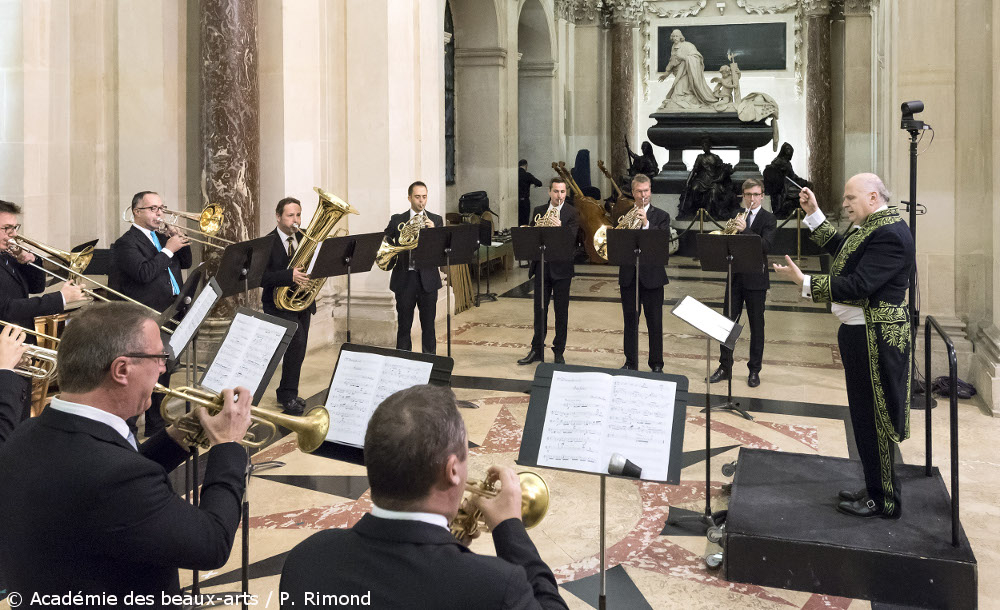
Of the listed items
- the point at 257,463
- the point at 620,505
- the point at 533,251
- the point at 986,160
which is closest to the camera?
the point at 620,505

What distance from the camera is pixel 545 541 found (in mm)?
4832

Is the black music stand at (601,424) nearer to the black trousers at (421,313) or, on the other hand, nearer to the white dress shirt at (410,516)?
the white dress shirt at (410,516)

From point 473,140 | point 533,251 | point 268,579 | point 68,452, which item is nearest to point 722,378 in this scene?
point 533,251

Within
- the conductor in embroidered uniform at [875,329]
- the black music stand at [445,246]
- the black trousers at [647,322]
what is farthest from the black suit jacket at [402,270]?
the conductor in embroidered uniform at [875,329]

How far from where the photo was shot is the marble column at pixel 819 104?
68.3 ft

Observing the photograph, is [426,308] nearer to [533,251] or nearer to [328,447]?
[533,251]

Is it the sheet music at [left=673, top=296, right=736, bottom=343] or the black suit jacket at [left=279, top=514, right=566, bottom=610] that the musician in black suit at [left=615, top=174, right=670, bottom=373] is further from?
the black suit jacket at [left=279, top=514, right=566, bottom=610]

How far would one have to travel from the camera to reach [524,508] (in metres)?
2.38

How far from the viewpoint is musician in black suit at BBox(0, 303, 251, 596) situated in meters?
2.22

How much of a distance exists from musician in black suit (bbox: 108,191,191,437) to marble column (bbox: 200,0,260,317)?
74.1 inches

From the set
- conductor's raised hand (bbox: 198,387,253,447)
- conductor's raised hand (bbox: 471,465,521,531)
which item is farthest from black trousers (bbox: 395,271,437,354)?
conductor's raised hand (bbox: 471,465,521,531)

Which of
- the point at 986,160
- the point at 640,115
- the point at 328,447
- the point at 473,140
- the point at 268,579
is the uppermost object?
the point at 640,115

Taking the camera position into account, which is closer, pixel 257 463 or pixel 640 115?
pixel 257 463

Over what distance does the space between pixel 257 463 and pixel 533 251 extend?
3.24 metres
